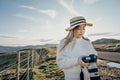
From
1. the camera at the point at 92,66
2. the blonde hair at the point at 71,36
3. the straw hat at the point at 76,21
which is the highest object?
the straw hat at the point at 76,21

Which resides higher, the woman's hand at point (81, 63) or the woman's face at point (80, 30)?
the woman's face at point (80, 30)

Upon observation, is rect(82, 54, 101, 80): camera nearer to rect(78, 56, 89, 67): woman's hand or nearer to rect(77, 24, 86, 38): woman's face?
rect(78, 56, 89, 67): woman's hand

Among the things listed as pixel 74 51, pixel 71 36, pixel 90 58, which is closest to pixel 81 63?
pixel 90 58

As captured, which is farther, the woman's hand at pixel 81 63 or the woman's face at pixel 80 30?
the woman's face at pixel 80 30

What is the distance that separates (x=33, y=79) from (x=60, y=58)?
6744 millimetres

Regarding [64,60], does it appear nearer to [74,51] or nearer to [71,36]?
[74,51]

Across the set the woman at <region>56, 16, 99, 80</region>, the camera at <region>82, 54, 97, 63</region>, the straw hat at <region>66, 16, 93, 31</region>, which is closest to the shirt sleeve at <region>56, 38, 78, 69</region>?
the woman at <region>56, 16, 99, 80</region>

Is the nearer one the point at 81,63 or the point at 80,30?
the point at 81,63

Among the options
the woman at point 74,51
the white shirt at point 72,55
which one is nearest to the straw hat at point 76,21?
the woman at point 74,51

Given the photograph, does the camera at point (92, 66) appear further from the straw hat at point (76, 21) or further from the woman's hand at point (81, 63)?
the straw hat at point (76, 21)

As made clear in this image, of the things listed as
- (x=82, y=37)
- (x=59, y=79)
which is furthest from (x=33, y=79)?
(x=82, y=37)

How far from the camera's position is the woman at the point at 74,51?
297 cm

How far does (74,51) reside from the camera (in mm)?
3033

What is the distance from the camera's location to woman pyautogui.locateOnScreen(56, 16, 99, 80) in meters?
2.97
